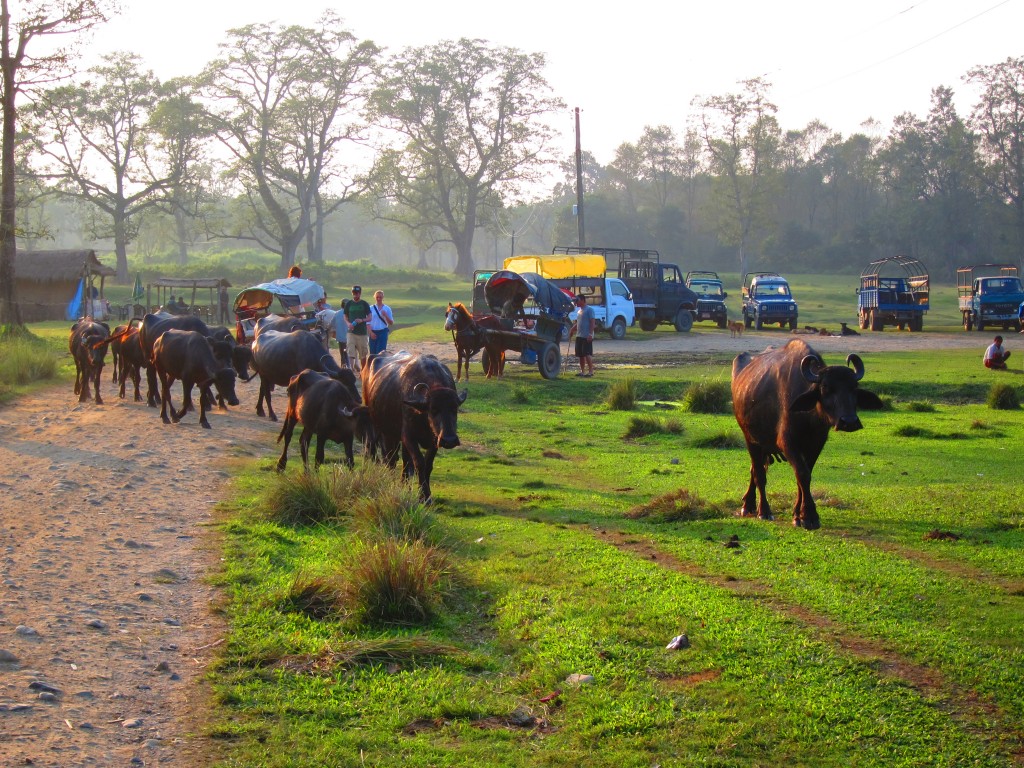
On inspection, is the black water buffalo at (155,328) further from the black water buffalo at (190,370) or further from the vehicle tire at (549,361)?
the vehicle tire at (549,361)

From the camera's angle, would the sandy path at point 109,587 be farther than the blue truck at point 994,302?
No

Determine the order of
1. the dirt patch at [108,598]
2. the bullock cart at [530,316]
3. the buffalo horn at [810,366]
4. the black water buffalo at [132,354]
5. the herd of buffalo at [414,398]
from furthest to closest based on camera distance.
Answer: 1. the bullock cart at [530,316]
2. the black water buffalo at [132,354]
3. the herd of buffalo at [414,398]
4. the buffalo horn at [810,366]
5. the dirt patch at [108,598]

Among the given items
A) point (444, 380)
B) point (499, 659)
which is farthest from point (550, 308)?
point (499, 659)

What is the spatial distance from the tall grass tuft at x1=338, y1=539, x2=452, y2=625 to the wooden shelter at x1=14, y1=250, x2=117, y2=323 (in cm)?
4382

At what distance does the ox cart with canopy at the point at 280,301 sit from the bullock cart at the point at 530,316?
157 inches

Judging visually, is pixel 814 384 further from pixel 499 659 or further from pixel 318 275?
pixel 318 275

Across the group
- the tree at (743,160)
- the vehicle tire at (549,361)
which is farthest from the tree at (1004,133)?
the vehicle tire at (549,361)

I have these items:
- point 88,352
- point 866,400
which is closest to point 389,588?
point 866,400

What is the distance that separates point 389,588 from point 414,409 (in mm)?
3573

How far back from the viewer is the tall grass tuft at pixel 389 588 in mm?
6570

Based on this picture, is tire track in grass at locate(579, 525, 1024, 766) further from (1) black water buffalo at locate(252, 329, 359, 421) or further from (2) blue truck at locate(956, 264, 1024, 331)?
(2) blue truck at locate(956, 264, 1024, 331)

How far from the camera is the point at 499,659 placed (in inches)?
234

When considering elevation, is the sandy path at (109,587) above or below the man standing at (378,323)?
below

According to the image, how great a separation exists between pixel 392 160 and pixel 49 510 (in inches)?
2428
